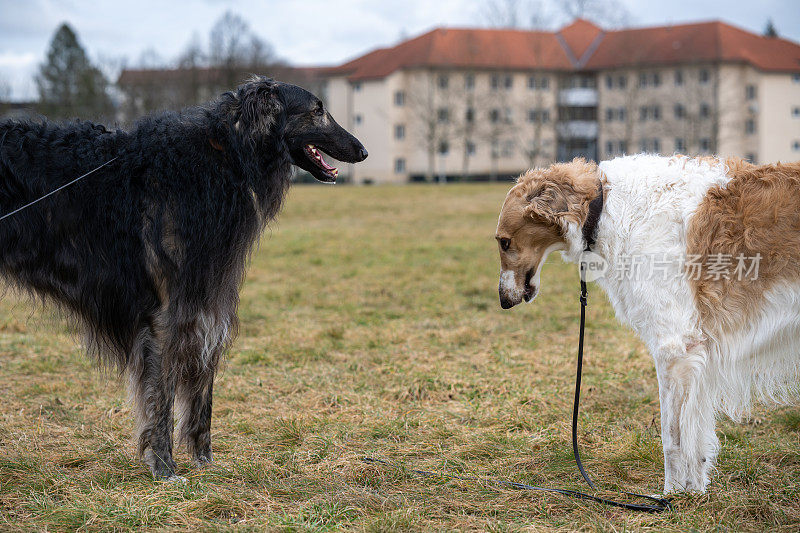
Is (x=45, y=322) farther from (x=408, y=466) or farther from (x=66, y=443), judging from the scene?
(x=408, y=466)

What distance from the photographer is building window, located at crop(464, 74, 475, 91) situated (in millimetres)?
63200

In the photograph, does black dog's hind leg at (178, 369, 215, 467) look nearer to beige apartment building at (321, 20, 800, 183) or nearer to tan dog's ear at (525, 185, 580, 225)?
tan dog's ear at (525, 185, 580, 225)

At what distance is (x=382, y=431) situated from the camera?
4926 millimetres

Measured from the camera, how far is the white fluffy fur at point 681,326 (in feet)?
11.5

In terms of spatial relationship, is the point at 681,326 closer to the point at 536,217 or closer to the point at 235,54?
the point at 536,217

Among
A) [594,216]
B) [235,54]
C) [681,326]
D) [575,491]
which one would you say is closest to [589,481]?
[575,491]

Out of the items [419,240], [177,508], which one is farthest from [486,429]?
[419,240]

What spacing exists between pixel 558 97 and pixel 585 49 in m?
6.61

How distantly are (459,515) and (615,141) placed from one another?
65291 millimetres

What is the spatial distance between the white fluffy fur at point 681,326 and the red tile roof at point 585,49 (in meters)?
59.0

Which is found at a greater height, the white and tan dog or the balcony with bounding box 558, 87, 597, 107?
the balcony with bounding box 558, 87, 597, 107

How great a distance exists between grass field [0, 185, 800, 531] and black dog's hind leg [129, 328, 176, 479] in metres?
0.16

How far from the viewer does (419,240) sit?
53.1 feet

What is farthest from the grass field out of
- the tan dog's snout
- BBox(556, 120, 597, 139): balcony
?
BBox(556, 120, 597, 139): balcony
